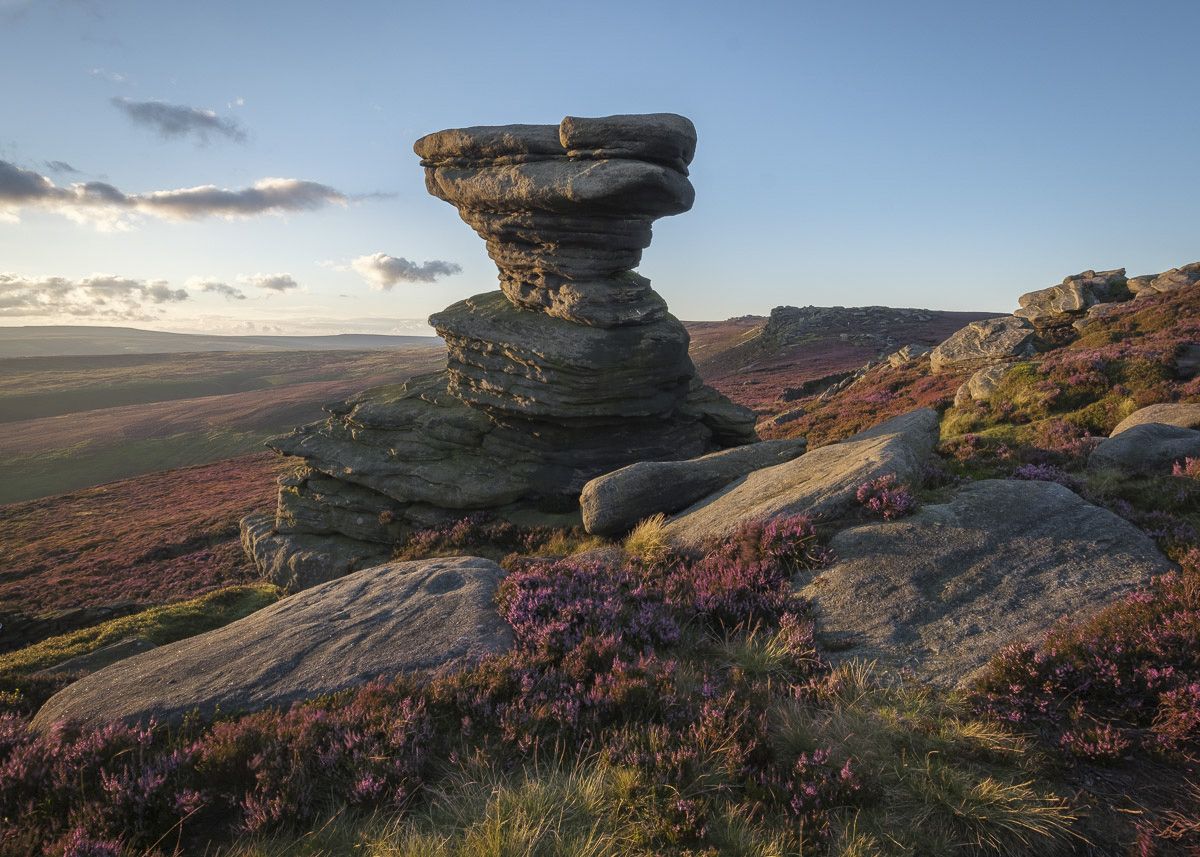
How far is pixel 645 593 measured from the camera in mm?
9945

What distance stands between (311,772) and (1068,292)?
63898 mm

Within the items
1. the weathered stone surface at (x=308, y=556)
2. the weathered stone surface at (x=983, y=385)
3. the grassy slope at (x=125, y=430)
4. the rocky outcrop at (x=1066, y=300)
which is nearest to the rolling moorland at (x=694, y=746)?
the weathered stone surface at (x=308, y=556)

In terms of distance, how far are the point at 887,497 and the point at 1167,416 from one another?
1323 cm

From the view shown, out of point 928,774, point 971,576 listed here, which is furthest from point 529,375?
point 928,774

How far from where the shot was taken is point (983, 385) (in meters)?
25.2

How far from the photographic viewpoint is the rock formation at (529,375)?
1997cm

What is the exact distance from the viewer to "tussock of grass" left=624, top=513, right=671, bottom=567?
12.1 m

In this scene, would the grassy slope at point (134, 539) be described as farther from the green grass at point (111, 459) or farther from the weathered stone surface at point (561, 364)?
the weathered stone surface at point (561, 364)

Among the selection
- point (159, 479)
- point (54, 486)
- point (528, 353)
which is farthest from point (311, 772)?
point (54, 486)

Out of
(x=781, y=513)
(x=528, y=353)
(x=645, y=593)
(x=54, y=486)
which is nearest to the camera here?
(x=645, y=593)

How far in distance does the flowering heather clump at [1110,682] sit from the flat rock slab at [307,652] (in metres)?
6.90

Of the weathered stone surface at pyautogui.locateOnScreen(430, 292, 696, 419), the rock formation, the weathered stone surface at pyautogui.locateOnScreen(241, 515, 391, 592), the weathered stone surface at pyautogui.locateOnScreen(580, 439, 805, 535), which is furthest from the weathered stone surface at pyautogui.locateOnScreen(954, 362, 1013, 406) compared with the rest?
the weathered stone surface at pyautogui.locateOnScreen(241, 515, 391, 592)

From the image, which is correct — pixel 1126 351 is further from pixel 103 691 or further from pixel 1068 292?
pixel 103 691

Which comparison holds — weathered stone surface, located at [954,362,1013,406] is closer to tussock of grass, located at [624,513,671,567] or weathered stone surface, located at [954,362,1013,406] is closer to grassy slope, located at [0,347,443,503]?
tussock of grass, located at [624,513,671,567]
